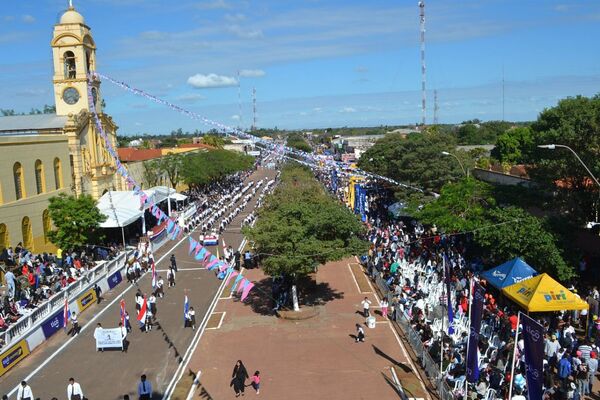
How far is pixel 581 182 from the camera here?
1011 inches

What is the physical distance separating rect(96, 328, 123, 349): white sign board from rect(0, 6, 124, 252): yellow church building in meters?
14.6

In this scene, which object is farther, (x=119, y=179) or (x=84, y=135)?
(x=119, y=179)

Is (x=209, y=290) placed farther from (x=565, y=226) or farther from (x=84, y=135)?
(x=84, y=135)

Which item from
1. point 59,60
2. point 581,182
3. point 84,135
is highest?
point 59,60

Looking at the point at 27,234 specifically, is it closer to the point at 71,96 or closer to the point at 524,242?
the point at 71,96

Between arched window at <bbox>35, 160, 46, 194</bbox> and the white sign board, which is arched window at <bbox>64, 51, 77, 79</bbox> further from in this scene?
the white sign board

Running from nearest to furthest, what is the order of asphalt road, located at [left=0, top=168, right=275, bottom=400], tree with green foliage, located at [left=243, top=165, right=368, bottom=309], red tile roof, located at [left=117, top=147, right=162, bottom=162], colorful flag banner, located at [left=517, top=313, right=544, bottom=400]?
colorful flag banner, located at [left=517, top=313, right=544, bottom=400]
asphalt road, located at [left=0, top=168, right=275, bottom=400]
tree with green foliage, located at [left=243, top=165, right=368, bottom=309]
red tile roof, located at [left=117, top=147, right=162, bottom=162]

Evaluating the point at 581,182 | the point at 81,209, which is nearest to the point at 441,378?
the point at 581,182

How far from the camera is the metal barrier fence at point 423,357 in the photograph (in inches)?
627

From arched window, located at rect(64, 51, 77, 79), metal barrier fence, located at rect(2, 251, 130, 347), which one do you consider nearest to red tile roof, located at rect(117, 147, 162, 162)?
arched window, located at rect(64, 51, 77, 79)

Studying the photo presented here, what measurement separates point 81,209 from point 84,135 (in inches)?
499

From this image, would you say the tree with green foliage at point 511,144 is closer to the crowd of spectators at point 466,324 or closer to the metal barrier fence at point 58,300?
the crowd of spectators at point 466,324

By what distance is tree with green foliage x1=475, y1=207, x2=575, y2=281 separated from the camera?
74.3 feet

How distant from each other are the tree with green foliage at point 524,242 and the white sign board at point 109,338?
1605 cm
